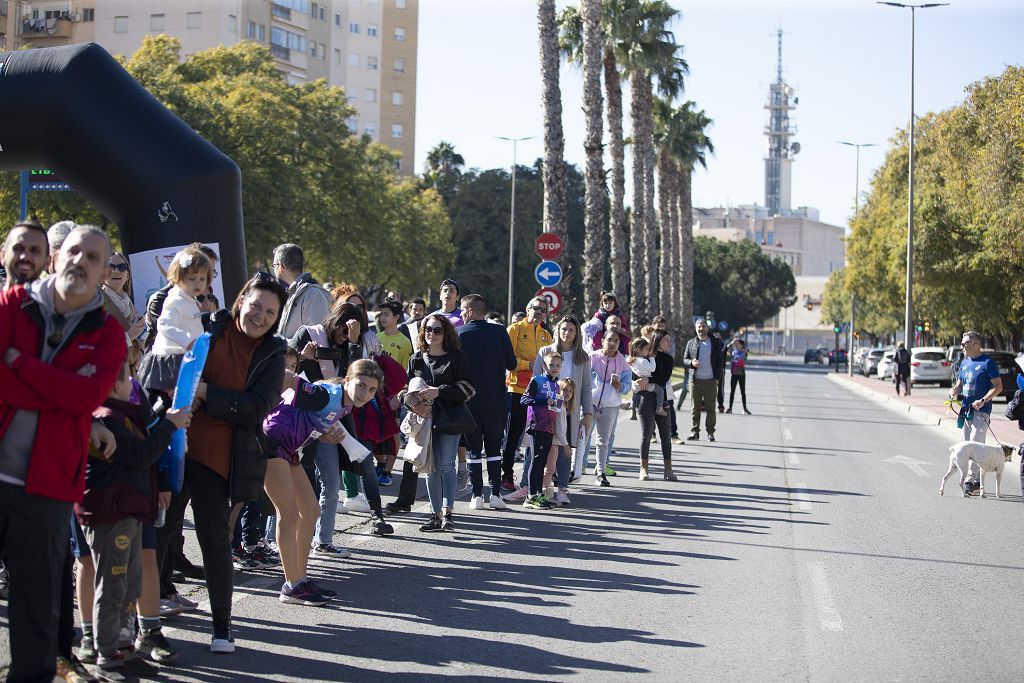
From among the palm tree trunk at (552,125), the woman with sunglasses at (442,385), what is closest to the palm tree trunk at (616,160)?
the palm tree trunk at (552,125)

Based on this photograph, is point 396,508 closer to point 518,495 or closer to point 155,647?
point 518,495

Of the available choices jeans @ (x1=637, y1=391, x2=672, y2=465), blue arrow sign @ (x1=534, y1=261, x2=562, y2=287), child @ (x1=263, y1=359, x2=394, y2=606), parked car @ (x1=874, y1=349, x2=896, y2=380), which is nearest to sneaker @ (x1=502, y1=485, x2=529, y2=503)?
jeans @ (x1=637, y1=391, x2=672, y2=465)

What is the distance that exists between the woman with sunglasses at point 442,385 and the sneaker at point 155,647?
4217 millimetres

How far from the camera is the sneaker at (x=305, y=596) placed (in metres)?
7.16

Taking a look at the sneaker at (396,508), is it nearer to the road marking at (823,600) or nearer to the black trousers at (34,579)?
the road marking at (823,600)

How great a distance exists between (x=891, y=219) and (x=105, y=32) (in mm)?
48208

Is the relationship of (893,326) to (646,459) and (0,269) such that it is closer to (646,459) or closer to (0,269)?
(646,459)

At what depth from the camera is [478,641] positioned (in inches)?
257

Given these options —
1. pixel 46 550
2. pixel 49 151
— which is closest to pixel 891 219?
pixel 49 151

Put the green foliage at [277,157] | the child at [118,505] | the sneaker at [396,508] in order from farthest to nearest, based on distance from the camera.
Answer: the green foliage at [277,157]
the sneaker at [396,508]
the child at [118,505]

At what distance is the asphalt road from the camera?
238 inches

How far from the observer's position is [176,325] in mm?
6129

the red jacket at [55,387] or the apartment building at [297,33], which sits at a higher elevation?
the apartment building at [297,33]

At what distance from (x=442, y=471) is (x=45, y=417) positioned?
5.66 meters
